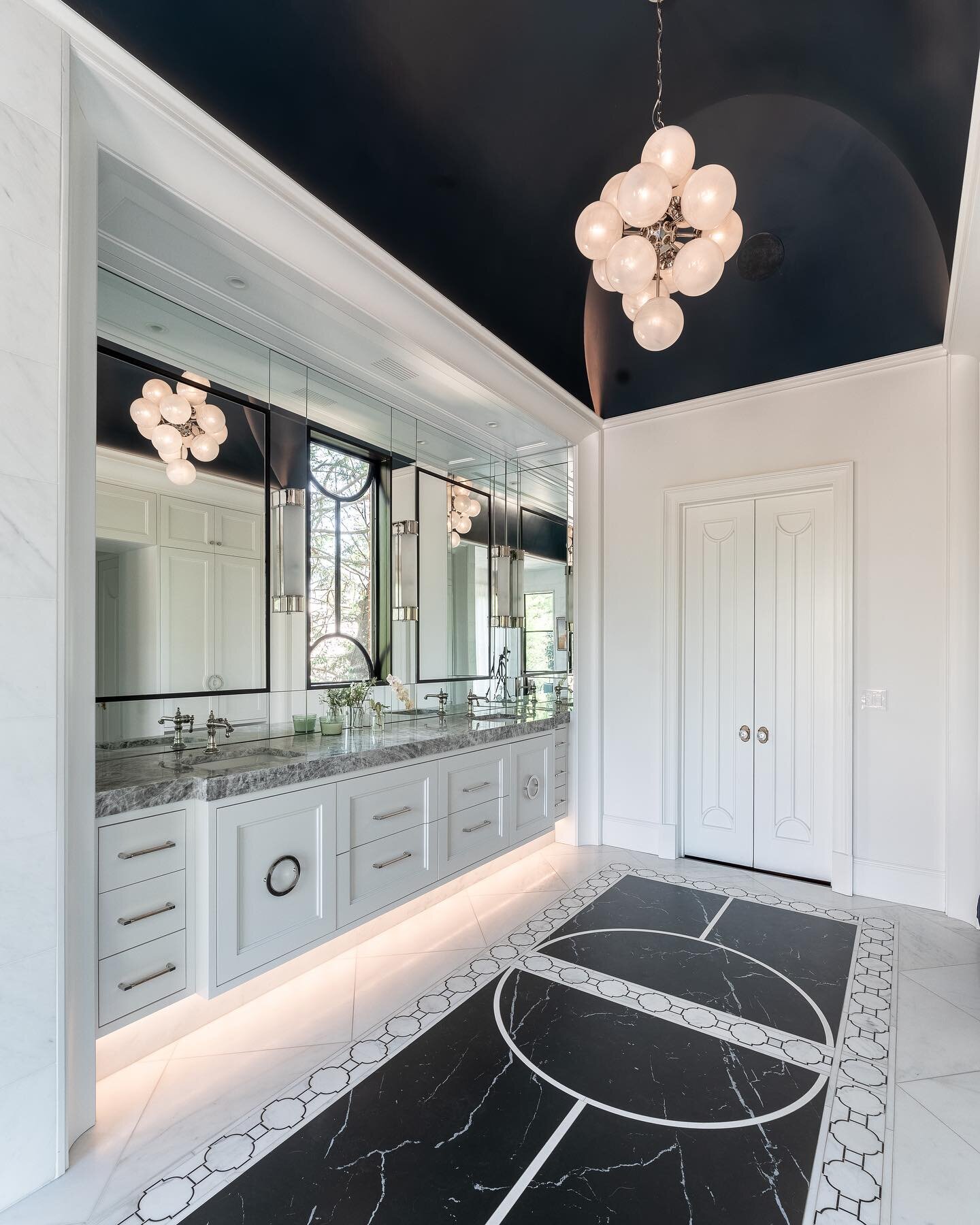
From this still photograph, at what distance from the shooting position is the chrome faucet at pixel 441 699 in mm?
4039

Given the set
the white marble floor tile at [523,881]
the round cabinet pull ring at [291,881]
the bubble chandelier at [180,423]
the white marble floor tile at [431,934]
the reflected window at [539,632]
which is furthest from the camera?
the reflected window at [539,632]

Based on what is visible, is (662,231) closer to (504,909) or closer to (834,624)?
(834,624)

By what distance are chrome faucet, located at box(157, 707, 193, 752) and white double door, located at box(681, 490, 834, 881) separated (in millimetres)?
3097

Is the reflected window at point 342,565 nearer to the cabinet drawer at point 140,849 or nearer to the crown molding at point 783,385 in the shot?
the cabinet drawer at point 140,849

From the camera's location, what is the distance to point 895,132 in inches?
115

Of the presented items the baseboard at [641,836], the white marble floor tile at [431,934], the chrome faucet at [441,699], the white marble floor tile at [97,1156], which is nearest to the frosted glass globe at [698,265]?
the chrome faucet at [441,699]

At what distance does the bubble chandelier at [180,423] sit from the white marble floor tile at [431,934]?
88.6 inches

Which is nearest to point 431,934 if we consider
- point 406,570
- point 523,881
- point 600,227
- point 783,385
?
point 523,881

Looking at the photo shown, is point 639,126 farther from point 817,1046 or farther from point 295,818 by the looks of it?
point 817,1046

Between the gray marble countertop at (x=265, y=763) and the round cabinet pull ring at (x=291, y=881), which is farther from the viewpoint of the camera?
the round cabinet pull ring at (x=291, y=881)

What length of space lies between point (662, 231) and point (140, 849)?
268 cm

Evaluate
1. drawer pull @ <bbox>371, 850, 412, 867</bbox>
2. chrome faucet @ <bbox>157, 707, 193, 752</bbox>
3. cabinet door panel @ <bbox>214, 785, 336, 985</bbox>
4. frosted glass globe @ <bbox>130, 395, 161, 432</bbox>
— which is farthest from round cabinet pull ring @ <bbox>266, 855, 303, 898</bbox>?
frosted glass globe @ <bbox>130, 395, 161, 432</bbox>

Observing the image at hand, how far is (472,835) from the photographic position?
3.47m

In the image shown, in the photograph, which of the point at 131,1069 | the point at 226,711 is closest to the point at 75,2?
the point at 226,711
